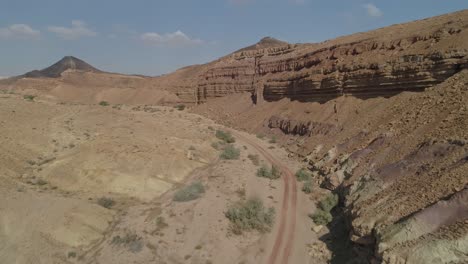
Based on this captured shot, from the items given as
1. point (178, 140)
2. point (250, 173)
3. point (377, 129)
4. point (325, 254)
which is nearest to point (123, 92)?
point (178, 140)

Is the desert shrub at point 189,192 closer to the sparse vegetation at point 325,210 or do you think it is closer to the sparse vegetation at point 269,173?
the sparse vegetation at point 269,173

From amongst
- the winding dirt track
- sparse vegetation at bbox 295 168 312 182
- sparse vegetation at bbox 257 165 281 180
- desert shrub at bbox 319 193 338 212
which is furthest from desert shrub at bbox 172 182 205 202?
sparse vegetation at bbox 295 168 312 182

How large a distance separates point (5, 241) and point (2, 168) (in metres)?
6.13

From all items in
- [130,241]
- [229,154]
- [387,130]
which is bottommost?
[130,241]

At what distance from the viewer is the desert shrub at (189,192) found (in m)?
16.7

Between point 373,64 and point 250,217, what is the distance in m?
14.4

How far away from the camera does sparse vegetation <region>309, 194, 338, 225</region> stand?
15.5m

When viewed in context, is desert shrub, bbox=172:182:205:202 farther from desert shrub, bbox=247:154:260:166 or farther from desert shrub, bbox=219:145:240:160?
desert shrub, bbox=247:154:260:166

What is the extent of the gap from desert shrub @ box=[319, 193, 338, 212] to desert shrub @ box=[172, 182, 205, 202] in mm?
5565

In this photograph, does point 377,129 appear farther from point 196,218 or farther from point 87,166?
point 87,166

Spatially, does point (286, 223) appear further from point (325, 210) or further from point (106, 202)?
point (106, 202)

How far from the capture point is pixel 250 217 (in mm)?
15523

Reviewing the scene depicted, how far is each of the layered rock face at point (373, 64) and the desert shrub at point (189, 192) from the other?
13215 mm

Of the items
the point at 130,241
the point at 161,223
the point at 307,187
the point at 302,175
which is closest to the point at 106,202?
the point at 161,223
